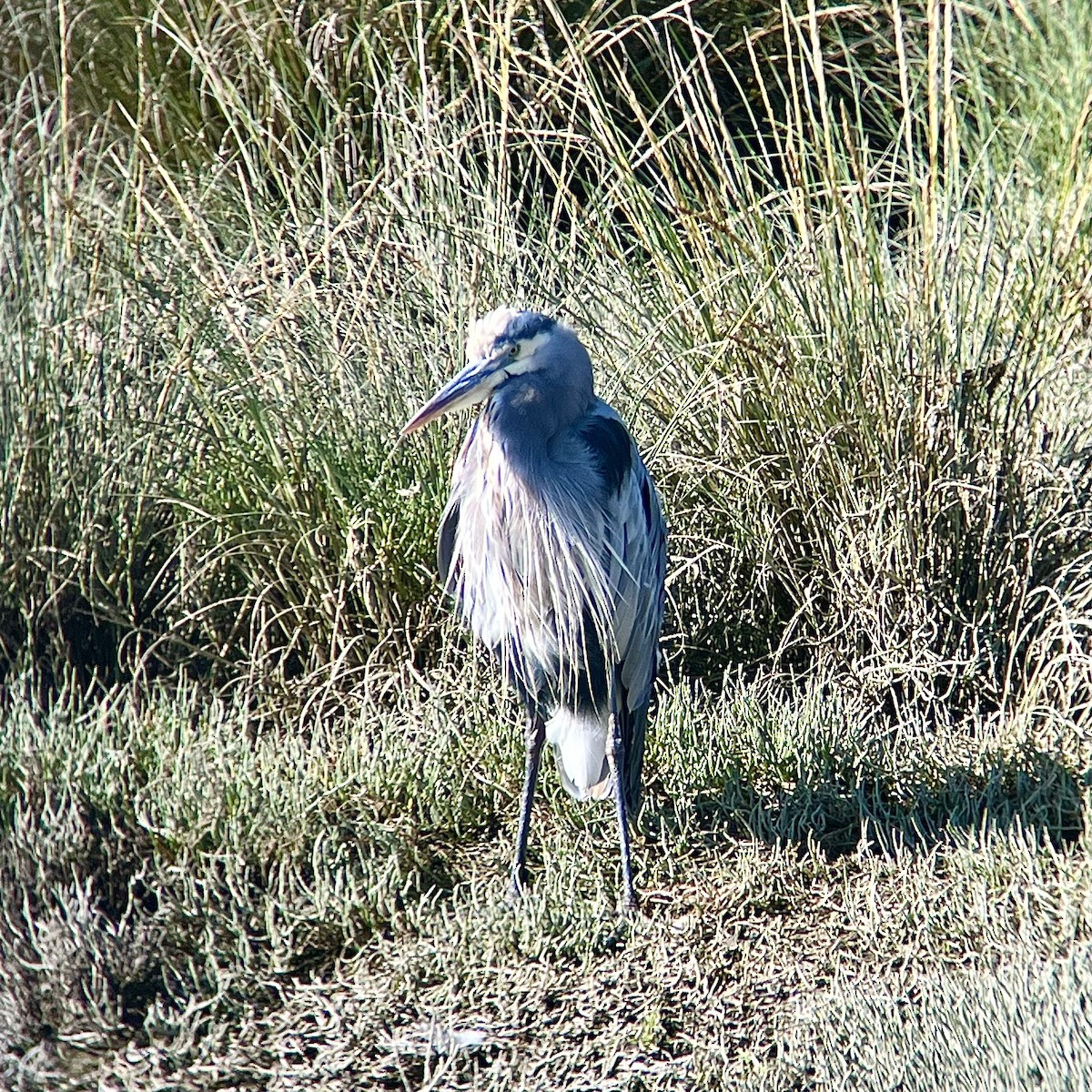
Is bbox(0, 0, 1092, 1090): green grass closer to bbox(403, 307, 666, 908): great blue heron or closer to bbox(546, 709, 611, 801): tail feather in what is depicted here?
bbox(546, 709, 611, 801): tail feather

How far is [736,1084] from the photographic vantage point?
96.6 inches

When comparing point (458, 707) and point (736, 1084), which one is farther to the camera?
point (458, 707)

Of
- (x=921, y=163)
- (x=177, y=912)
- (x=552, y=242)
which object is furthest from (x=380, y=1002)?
(x=921, y=163)

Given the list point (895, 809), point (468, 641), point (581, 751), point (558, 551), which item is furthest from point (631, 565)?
point (895, 809)

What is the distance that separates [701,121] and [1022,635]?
1.64 metres

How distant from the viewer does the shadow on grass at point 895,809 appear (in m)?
3.12

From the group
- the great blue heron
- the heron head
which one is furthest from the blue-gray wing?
the heron head

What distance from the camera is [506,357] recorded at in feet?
9.45

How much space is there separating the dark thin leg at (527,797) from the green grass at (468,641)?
6 cm

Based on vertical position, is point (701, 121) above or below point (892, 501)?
above

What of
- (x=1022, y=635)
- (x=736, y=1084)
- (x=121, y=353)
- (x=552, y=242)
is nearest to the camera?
(x=736, y=1084)

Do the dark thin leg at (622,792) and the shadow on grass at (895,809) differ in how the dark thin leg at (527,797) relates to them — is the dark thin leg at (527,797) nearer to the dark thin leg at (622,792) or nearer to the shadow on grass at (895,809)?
the dark thin leg at (622,792)

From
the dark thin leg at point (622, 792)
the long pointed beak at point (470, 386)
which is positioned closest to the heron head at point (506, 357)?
the long pointed beak at point (470, 386)

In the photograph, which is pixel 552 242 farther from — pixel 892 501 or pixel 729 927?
pixel 729 927
